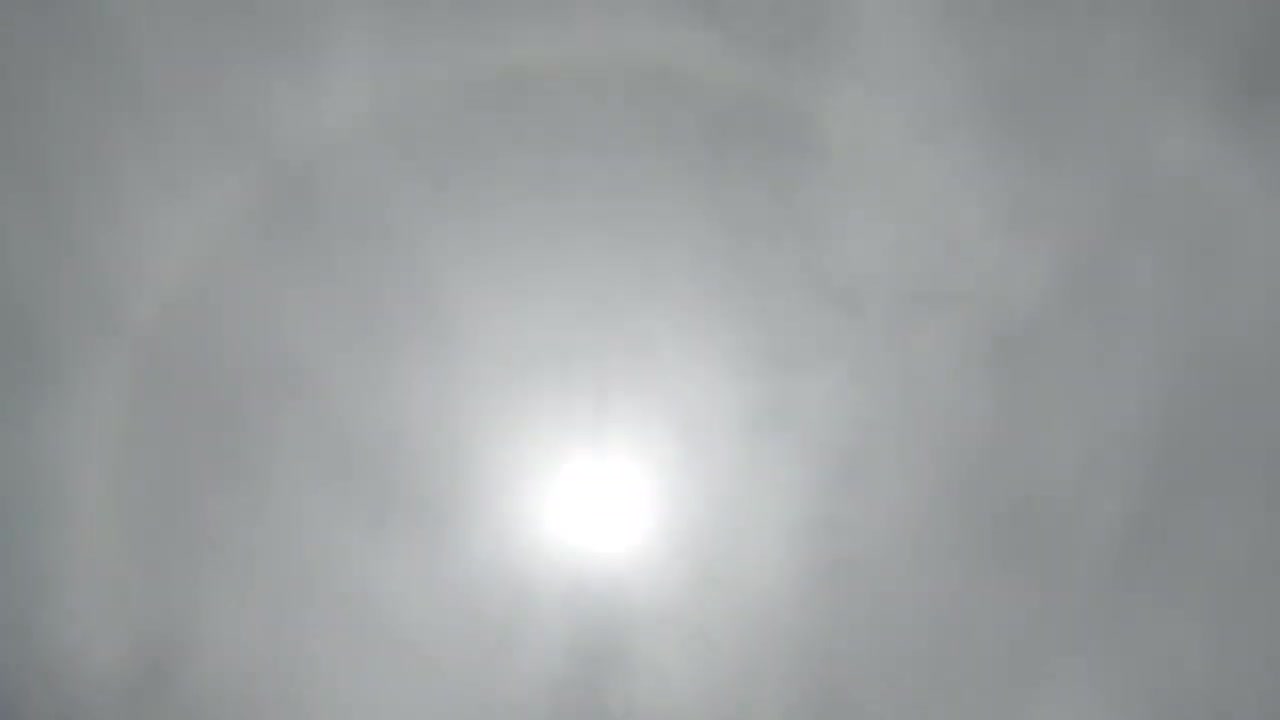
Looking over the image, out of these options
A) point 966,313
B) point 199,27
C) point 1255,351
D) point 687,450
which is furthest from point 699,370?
point 199,27

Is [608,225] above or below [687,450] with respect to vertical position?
above

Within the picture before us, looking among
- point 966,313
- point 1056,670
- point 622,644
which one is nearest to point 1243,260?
point 966,313

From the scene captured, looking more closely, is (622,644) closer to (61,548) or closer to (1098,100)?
(61,548)

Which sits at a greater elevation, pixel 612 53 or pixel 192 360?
pixel 612 53

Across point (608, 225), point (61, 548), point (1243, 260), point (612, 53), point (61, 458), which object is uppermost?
point (612, 53)

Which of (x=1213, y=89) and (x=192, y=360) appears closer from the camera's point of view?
(x=1213, y=89)

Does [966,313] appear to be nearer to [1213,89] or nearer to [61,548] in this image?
[1213,89]
